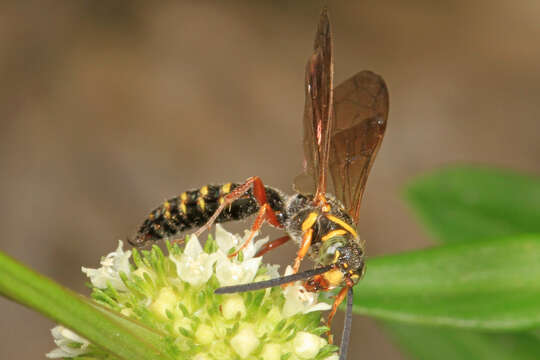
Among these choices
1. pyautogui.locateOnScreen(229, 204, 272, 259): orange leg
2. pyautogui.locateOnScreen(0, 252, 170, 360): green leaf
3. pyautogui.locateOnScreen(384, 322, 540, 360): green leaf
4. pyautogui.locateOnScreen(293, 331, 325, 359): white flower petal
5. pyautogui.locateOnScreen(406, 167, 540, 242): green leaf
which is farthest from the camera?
pyautogui.locateOnScreen(406, 167, 540, 242): green leaf

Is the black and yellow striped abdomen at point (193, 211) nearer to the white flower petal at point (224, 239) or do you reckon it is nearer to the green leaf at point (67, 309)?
the white flower petal at point (224, 239)

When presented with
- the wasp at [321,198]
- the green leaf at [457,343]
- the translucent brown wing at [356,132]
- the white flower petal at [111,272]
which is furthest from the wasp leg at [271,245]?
the green leaf at [457,343]

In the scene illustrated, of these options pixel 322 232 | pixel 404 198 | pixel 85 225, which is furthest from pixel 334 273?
pixel 85 225

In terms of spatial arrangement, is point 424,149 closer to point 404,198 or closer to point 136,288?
point 404,198

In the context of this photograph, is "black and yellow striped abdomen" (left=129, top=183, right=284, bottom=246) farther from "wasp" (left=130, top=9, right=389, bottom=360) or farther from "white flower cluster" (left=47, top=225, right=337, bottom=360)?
"white flower cluster" (left=47, top=225, right=337, bottom=360)

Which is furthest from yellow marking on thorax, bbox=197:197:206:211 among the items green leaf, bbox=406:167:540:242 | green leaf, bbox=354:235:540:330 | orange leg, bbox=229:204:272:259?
green leaf, bbox=406:167:540:242

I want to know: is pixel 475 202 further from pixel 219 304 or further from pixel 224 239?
pixel 219 304
